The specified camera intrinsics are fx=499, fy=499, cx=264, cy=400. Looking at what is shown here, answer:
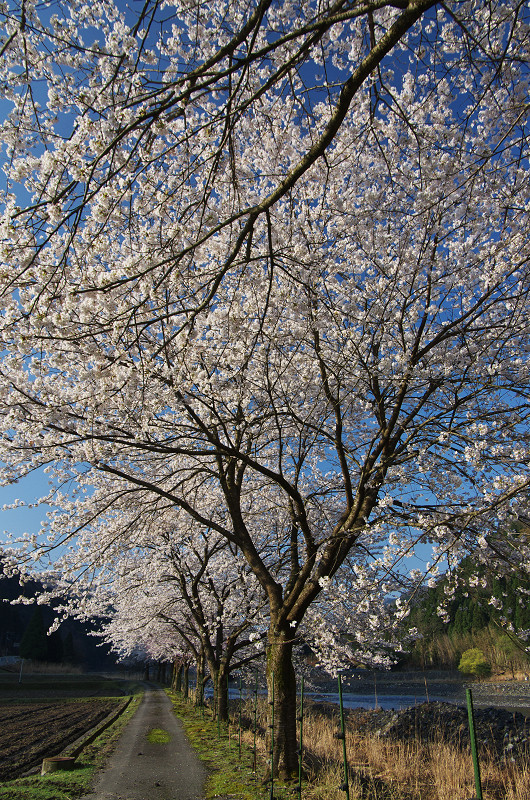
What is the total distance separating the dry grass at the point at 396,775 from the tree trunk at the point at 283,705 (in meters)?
0.35

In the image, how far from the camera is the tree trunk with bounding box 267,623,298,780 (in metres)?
6.20

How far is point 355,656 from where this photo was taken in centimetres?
1183

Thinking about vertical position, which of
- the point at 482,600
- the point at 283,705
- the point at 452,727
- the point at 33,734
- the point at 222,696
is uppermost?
the point at 482,600

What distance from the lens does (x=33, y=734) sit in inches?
532

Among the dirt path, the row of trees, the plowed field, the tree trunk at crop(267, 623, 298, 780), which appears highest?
the row of trees

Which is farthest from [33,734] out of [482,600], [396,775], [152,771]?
[482,600]

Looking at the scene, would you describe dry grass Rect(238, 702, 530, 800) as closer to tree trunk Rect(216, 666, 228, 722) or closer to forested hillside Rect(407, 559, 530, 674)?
forested hillside Rect(407, 559, 530, 674)

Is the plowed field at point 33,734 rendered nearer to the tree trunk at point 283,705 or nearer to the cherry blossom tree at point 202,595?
the cherry blossom tree at point 202,595

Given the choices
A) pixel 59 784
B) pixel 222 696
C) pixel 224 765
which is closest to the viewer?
pixel 59 784

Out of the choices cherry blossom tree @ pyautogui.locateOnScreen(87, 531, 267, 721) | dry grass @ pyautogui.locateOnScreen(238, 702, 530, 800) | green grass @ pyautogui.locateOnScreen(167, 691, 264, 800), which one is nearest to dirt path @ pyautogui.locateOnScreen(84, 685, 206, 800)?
green grass @ pyautogui.locateOnScreen(167, 691, 264, 800)

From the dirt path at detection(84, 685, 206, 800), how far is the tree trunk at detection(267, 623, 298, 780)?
1.07m

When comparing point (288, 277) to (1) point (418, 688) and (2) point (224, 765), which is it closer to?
(2) point (224, 765)

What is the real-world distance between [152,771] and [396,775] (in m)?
3.67

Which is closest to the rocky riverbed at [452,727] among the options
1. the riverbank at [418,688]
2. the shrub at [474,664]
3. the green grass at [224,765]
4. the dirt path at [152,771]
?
the green grass at [224,765]
